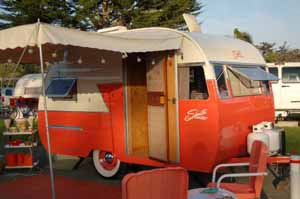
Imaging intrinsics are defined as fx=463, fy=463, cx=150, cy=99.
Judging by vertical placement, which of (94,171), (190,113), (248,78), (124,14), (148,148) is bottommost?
(94,171)

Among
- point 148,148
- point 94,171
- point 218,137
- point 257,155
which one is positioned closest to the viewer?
point 257,155

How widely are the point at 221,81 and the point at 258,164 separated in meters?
2.12

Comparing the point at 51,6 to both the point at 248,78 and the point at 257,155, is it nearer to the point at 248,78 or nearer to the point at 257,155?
the point at 248,78

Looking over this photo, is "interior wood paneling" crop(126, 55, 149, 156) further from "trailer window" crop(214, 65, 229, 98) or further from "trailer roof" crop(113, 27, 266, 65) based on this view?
"trailer window" crop(214, 65, 229, 98)

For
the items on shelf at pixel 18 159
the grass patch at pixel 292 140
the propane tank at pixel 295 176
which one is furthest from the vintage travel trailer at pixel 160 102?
the grass patch at pixel 292 140

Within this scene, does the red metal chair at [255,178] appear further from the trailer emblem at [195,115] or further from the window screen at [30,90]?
the window screen at [30,90]

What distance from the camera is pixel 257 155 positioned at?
5.69 m

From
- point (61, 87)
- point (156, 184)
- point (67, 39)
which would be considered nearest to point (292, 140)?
point (61, 87)

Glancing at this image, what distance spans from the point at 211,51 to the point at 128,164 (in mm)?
2779

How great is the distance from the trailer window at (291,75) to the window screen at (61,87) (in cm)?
1016

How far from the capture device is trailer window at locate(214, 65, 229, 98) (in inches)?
285

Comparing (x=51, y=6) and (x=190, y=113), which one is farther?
(x=51, y=6)

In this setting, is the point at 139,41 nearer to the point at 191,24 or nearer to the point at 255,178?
the point at 191,24

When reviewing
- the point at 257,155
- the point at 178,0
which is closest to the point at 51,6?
the point at 178,0
